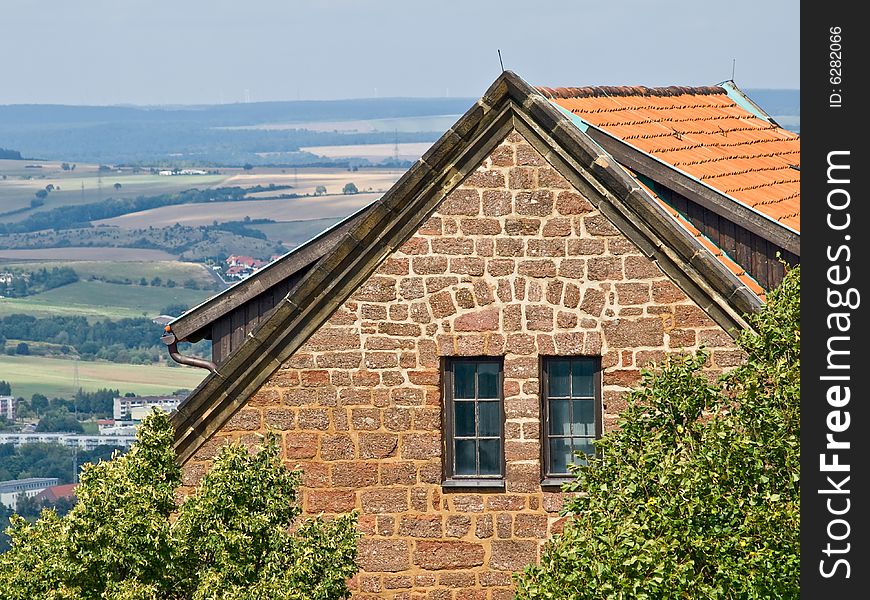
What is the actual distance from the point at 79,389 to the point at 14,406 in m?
7.75

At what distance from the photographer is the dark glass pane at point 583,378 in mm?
17031

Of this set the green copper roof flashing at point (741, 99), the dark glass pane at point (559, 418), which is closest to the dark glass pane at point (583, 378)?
the dark glass pane at point (559, 418)

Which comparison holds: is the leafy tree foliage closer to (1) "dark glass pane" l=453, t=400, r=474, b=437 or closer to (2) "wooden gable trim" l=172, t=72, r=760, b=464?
(2) "wooden gable trim" l=172, t=72, r=760, b=464

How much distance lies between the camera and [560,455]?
56.1ft

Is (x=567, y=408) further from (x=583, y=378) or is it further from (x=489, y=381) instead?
(x=489, y=381)

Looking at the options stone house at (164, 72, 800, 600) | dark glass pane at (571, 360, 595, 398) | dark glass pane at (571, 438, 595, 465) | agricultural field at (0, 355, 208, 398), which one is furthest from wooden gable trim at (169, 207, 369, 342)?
agricultural field at (0, 355, 208, 398)

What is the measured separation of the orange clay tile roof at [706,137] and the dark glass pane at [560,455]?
12.0 feet

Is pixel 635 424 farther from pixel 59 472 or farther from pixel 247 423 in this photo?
pixel 59 472

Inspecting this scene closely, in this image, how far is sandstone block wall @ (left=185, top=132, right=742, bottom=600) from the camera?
16.9 meters

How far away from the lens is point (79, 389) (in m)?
180

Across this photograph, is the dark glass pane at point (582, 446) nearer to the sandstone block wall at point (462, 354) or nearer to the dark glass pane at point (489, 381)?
the sandstone block wall at point (462, 354)

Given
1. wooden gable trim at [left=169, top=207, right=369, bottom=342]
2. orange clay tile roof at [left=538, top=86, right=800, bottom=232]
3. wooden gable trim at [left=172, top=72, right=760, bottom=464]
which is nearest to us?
wooden gable trim at [left=172, top=72, right=760, bottom=464]

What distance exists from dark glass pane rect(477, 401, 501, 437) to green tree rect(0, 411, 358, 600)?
2852 millimetres
